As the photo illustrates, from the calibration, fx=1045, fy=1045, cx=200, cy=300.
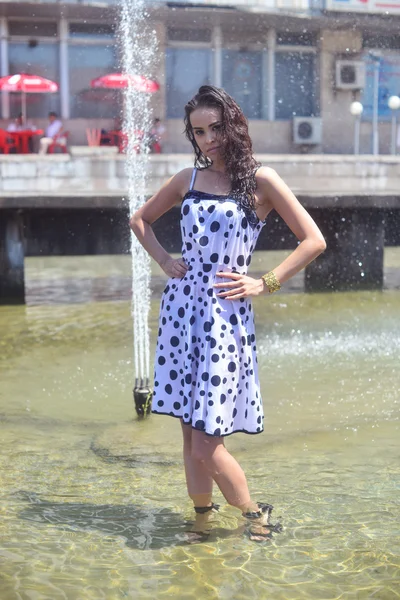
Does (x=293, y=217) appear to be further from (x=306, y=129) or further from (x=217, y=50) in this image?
(x=217, y=50)

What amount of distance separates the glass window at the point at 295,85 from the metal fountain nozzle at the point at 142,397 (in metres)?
21.1

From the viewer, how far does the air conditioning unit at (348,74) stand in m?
26.1

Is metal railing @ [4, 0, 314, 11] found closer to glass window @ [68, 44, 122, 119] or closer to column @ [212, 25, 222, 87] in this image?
column @ [212, 25, 222, 87]

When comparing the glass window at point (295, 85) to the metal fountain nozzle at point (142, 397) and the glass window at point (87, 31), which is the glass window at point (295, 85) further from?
the metal fountain nozzle at point (142, 397)

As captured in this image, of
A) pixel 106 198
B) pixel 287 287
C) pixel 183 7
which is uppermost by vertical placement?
pixel 183 7

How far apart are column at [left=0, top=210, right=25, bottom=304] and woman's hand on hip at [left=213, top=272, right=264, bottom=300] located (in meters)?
8.29

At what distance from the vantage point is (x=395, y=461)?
529cm

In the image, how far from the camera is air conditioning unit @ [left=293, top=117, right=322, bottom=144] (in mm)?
Result: 25359

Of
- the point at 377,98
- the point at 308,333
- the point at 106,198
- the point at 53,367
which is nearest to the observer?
the point at 53,367

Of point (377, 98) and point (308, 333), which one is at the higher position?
point (377, 98)

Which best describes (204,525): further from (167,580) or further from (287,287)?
(287,287)

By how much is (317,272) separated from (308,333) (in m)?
3.58

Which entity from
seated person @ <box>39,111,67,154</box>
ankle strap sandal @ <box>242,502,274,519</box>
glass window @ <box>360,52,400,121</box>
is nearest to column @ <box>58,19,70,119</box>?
seated person @ <box>39,111,67,154</box>

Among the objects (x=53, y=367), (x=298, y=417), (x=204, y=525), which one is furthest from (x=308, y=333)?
(x=204, y=525)
